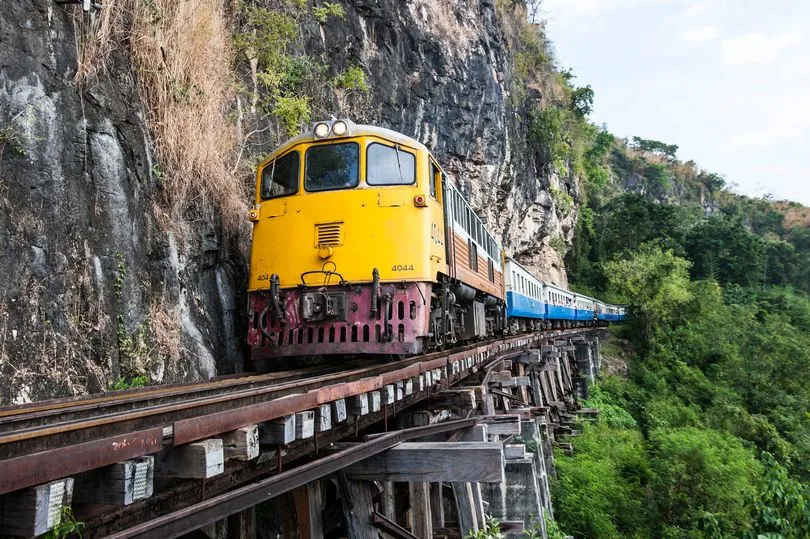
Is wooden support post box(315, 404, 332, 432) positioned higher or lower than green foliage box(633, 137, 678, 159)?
lower

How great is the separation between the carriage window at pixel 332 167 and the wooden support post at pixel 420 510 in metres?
3.39

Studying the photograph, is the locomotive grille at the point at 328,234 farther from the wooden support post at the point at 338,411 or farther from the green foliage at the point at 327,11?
the green foliage at the point at 327,11

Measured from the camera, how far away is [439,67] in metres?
17.5

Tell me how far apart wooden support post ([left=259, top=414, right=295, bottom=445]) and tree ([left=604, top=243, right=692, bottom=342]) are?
1179 inches

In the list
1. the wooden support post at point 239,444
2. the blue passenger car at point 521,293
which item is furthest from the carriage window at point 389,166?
the blue passenger car at point 521,293

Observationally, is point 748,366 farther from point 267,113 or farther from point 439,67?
point 267,113

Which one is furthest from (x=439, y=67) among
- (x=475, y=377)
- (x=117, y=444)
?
(x=117, y=444)

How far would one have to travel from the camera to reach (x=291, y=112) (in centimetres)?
1029

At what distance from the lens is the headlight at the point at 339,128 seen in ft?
23.0

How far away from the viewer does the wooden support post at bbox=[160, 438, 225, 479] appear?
2402 mm

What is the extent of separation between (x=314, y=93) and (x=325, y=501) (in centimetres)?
869

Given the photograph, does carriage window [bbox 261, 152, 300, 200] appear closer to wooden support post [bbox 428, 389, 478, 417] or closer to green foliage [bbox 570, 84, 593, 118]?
wooden support post [bbox 428, 389, 478, 417]

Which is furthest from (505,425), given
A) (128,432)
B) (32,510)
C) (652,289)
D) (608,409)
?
(652,289)

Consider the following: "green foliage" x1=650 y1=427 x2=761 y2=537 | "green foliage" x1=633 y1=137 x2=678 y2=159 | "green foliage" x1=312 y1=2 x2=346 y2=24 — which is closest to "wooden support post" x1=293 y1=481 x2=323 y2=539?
"green foliage" x1=650 y1=427 x2=761 y2=537
